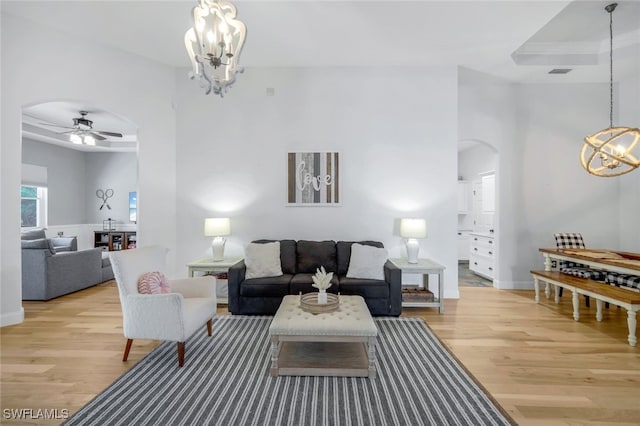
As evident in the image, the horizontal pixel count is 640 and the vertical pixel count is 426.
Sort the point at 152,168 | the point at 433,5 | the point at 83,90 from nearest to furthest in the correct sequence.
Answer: the point at 433,5
the point at 83,90
the point at 152,168

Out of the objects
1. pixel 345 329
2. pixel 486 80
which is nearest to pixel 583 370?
pixel 345 329

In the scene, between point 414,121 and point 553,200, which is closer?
Result: point 414,121

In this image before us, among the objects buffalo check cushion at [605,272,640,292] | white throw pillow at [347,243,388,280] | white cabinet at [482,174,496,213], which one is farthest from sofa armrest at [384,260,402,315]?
white cabinet at [482,174,496,213]

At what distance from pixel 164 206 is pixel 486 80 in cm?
564

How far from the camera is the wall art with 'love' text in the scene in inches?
184

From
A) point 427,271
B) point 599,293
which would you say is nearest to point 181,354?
point 427,271

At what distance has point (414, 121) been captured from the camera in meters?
4.64

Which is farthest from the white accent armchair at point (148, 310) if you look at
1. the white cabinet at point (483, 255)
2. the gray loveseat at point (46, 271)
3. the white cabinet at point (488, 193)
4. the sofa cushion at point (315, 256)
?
the white cabinet at point (488, 193)

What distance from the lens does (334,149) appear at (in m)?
4.68

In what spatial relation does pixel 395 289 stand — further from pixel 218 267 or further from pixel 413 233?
pixel 218 267

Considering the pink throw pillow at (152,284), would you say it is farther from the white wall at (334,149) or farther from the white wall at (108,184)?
the white wall at (108,184)

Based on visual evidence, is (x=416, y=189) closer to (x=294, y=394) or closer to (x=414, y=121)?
(x=414, y=121)

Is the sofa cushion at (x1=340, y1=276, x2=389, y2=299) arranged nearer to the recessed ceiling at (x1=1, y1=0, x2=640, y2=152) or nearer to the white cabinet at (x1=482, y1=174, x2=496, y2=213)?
the recessed ceiling at (x1=1, y1=0, x2=640, y2=152)

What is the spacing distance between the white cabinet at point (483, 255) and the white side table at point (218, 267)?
4.52 metres
